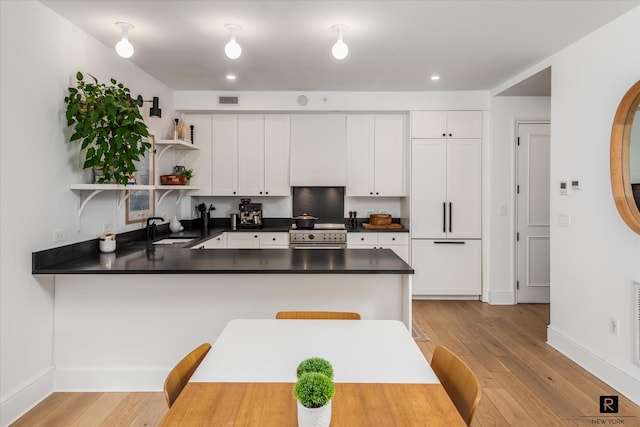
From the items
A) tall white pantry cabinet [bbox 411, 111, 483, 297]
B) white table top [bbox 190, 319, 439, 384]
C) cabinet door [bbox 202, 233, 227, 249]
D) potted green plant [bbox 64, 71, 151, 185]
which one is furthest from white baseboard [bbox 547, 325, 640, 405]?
potted green plant [bbox 64, 71, 151, 185]

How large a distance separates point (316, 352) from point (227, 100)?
418 centimetres

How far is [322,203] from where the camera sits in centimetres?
565

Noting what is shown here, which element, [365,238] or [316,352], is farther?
[365,238]

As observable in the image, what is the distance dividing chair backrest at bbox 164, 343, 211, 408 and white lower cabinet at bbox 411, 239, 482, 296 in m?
3.93

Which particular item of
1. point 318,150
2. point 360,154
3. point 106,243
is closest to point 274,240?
point 318,150

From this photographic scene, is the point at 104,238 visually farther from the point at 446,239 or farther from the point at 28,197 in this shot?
the point at 446,239

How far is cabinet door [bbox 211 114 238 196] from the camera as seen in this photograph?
17.1 ft

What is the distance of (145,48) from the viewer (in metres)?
3.46

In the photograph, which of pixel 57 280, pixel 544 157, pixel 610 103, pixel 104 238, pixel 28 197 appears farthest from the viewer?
pixel 544 157

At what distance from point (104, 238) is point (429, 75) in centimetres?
356

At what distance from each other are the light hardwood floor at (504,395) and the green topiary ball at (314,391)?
1.88 metres

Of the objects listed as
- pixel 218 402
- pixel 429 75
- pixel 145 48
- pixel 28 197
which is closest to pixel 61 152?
pixel 28 197

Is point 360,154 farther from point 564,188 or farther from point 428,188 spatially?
point 564,188

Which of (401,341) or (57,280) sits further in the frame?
(57,280)
